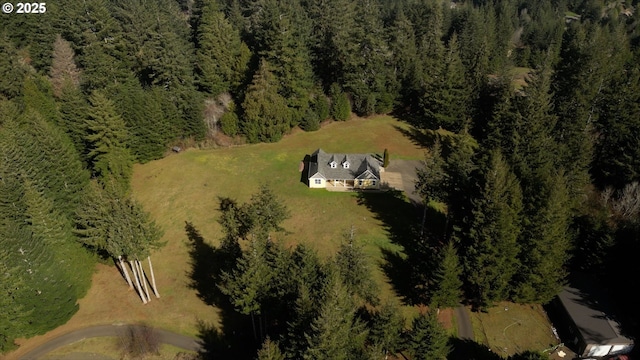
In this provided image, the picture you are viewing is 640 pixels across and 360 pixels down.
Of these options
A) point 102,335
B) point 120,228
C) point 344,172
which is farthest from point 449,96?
point 102,335

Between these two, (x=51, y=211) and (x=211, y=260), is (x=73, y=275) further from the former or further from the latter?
(x=211, y=260)

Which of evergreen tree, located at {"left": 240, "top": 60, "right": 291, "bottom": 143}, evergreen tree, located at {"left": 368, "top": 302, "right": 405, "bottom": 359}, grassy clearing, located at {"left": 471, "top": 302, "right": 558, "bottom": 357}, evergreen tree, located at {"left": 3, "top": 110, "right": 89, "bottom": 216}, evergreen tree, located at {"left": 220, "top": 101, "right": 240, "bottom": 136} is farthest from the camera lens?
evergreen tree, located at {"left": 220, "top": 101, "right": 240, "bottom": 136}

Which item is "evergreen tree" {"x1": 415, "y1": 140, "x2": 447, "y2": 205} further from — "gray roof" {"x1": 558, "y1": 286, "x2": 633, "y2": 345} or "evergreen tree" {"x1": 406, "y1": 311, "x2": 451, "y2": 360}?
"evergreen tree" {"x1": 406, "y1": 311, "x2": 451, "y2": 360}

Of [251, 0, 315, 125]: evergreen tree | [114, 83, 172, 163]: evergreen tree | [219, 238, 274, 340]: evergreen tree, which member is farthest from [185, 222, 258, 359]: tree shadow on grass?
[251, 0, 315, 125]: evergreen tree

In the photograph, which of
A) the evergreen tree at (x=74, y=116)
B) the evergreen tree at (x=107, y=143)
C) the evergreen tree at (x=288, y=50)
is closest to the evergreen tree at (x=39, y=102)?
the evergreen tree at (x=74, y=116)

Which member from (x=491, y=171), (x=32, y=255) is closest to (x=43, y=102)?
(x=32, y=255)

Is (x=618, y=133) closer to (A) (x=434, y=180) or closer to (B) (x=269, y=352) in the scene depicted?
(A) (x=434, y=180)
